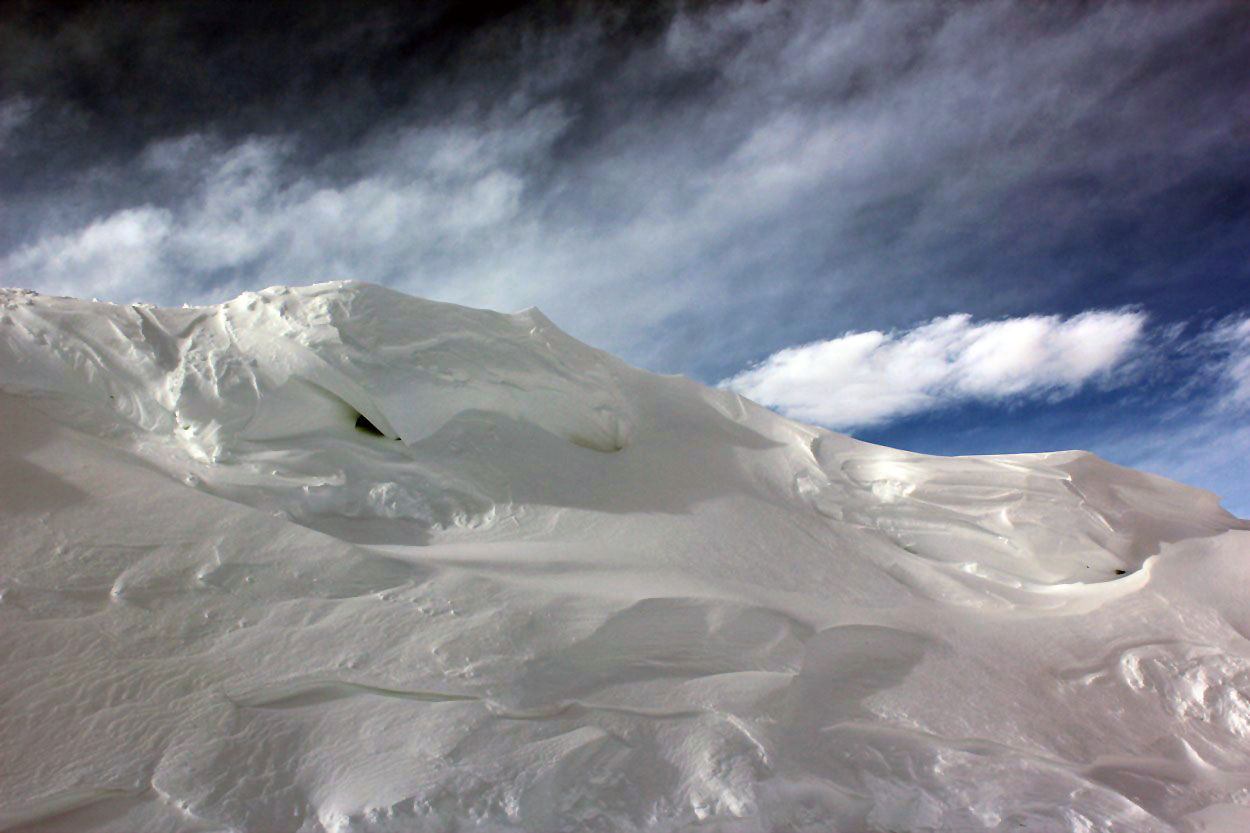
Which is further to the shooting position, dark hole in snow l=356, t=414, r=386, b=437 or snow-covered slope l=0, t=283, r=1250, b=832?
dark hole in snow l=356, t=414, r=386, b=437

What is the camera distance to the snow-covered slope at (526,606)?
6.57ft

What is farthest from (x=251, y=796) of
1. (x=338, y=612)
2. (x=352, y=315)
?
(x=352, y=315)

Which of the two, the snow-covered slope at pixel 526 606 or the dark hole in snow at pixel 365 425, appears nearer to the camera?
the snow-covered slope at pixel 526 606

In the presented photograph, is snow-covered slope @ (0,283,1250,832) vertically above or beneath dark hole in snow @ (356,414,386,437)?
beneath

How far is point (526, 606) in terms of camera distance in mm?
2617

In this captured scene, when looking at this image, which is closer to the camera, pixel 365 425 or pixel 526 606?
pixel 526 606

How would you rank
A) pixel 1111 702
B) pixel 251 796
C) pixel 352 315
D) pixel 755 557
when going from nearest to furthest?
pixel 251 796 → pixel 1111 702 → pixel 755 557 → pixel 352 315

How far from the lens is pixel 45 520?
2605 millimetres

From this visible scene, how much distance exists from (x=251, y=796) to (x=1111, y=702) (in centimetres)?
288

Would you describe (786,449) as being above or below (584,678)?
above

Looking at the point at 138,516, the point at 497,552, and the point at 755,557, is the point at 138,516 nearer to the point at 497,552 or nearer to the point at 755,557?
the point at 497,552

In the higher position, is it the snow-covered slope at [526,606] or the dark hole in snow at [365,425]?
the dark hole in snow at [365,425]

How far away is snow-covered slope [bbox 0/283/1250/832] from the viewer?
6.57 ft

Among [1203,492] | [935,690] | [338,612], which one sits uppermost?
[1203,492]
